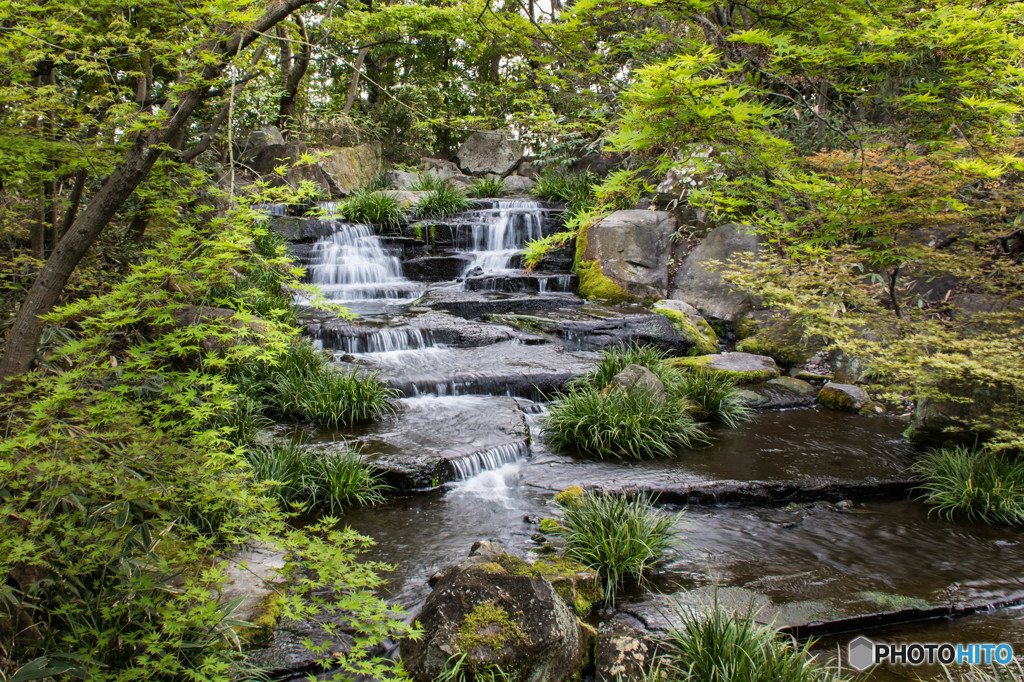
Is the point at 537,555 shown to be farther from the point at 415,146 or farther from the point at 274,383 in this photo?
the point at 415,146

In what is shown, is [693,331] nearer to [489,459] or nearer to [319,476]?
[489,459]

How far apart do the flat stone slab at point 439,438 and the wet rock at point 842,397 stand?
4442 millimetres

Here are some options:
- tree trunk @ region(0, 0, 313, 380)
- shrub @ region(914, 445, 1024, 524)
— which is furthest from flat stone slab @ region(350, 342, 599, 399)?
tree trunk @ region(0, 0, 313, 380)

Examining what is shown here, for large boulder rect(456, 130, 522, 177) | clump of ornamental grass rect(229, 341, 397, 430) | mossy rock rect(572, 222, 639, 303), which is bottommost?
clump of ornamental grass rect(229, 341, 397, 430)

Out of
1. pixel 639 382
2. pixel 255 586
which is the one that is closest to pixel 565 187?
pixel 639 382

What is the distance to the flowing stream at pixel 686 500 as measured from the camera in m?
4.03

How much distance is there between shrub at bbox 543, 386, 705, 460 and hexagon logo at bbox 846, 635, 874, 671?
287 centimetres

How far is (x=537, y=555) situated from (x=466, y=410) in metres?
2.91

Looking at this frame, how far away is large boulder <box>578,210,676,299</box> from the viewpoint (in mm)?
11820

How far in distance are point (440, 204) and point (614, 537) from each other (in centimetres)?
1132

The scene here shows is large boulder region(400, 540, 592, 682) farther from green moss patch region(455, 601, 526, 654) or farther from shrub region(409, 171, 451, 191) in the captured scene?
shrub region(409, 171, 451, 191)

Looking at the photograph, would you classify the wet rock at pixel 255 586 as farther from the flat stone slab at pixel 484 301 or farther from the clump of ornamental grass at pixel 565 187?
the clump of ornamental grass at pixel 565 187

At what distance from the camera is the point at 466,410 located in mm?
7160

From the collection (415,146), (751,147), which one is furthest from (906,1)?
(415,146)
